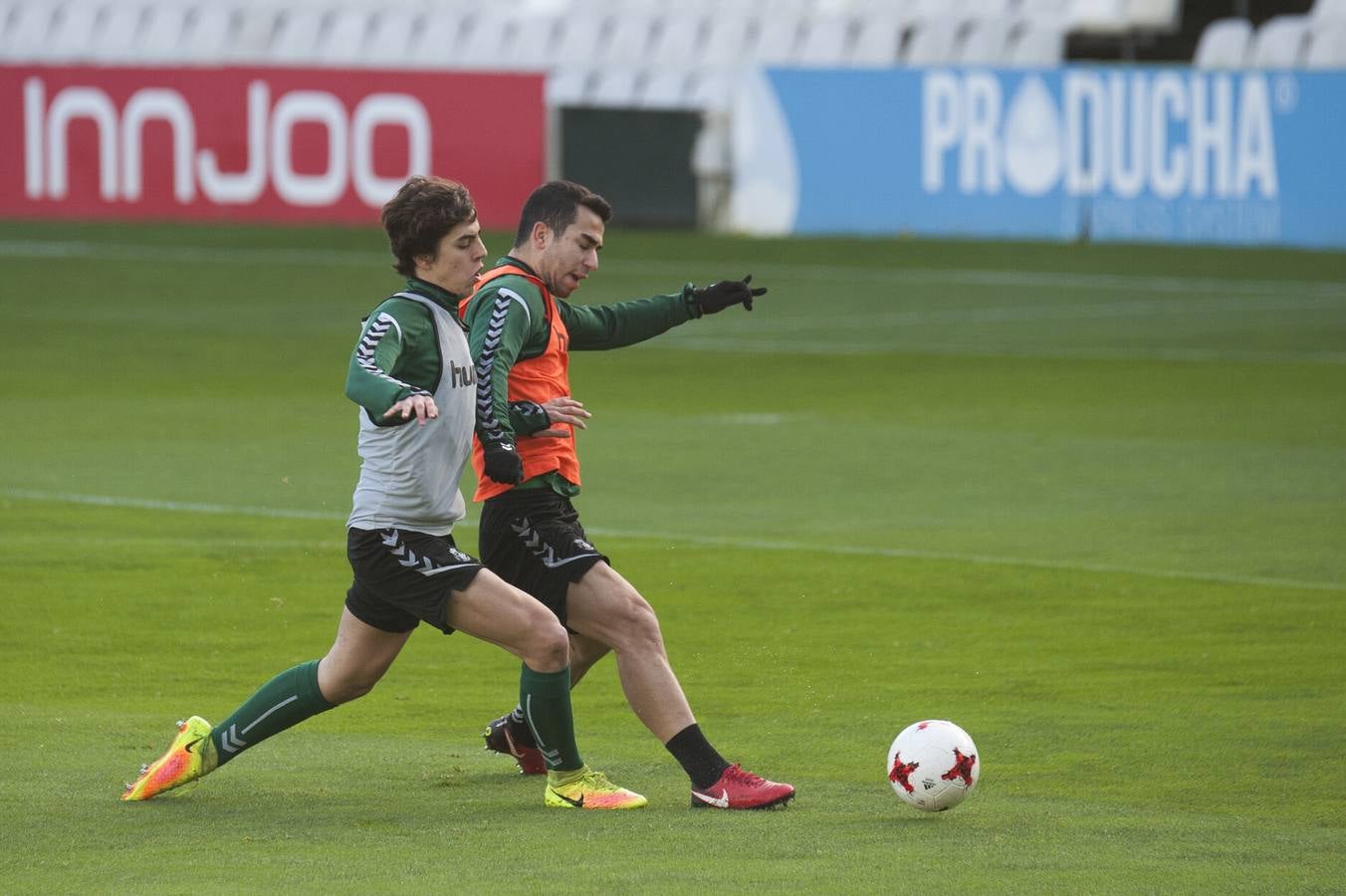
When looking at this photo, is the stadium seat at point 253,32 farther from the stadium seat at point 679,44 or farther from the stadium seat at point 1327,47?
the stadium seat at point 1327,47

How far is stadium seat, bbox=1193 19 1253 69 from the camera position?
3111cm

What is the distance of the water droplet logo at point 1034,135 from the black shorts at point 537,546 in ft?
80.6

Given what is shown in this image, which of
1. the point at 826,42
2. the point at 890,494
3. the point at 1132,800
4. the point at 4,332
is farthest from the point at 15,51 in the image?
the point at 1132,800

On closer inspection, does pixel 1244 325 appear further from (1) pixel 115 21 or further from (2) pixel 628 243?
(1) pixel 115 21

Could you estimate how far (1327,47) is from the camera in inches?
1200

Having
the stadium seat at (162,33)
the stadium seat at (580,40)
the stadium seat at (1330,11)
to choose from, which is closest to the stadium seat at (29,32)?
the stadium seat at (162,33)

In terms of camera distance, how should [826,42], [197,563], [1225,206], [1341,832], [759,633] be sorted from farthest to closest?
[826,42] < [1225,206] < [197,563] < [759,633] < [1341,832]

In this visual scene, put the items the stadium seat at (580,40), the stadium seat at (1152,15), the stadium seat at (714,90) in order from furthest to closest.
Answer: the stadium seat at (580,40), the stadium seat at (1152,15), the stadium seat at (714,90)

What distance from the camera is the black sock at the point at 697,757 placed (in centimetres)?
659

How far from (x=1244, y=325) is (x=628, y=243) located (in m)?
10.6

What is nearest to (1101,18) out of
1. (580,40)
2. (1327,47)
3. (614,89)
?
(1327,47)

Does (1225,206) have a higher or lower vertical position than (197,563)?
higher

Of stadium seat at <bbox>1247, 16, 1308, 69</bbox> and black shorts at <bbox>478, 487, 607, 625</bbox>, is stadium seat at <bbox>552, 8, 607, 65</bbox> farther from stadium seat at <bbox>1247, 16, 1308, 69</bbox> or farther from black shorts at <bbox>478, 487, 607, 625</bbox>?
black shorts at <bbox>478, 487, 607, 625</bbox>

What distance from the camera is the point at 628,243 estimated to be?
31047 mm
